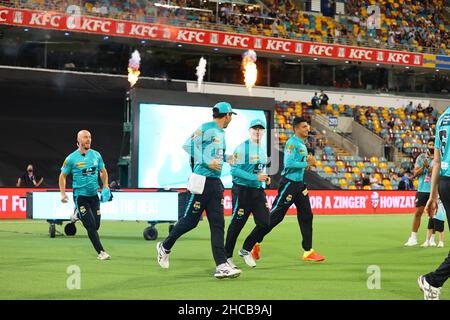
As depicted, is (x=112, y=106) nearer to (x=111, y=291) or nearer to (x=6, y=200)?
(x=6, y=200)

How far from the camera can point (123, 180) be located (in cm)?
2816

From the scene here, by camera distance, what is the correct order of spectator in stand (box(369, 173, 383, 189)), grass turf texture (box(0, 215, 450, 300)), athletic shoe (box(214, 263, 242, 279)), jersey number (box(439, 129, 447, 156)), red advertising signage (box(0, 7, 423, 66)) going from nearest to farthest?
jersey number (box(439, 129, 447, 156))
grass turf texture (box(0, 215, 450, 300))
athletic shoe (box(214, 263, 242, 279))
red advertising signage (box(0, 7, 423, 66))
spectator in stand (box(369, 173, 383, 189))

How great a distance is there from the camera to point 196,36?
123 ft

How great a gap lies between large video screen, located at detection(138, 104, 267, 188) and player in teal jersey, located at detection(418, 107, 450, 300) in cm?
1944

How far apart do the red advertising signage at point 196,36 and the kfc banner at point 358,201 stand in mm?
11131

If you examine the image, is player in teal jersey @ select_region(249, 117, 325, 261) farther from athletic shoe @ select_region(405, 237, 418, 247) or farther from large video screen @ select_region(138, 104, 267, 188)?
large video screen @ select_region(138, 104, 267, 188)

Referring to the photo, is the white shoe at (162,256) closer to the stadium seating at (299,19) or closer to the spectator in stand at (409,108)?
the stadium seating at (299,19)

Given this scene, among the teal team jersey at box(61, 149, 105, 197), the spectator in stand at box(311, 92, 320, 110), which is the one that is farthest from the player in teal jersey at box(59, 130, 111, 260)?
the spectator in stand at box(311, 92, 320, 110)

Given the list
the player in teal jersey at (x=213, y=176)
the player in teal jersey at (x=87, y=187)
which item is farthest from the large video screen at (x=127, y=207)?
the player in teal jersey at (x=213, y=176)

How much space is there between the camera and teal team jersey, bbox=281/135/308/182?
12.7 meters

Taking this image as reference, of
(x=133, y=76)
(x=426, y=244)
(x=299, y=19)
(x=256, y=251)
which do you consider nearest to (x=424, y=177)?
(x=426, y=244)

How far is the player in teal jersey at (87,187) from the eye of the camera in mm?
12898

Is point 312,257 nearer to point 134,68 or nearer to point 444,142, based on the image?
point 444,142

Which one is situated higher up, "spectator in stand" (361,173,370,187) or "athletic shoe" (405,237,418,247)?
"spectator in stand" (361,173,370,187)
